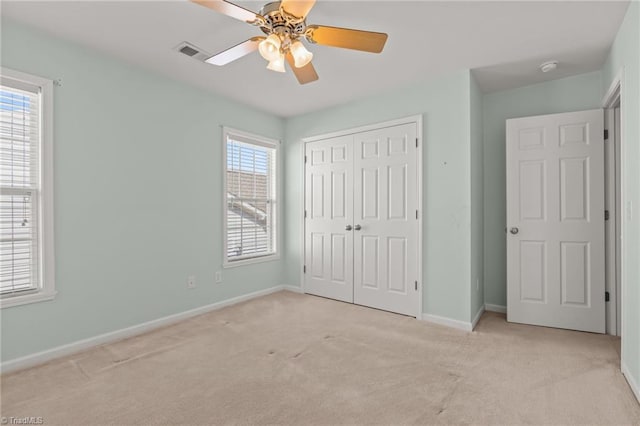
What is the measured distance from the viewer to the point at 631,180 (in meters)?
2.06

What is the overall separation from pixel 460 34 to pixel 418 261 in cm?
213

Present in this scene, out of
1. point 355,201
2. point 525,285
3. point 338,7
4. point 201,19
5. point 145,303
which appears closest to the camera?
point 338,7

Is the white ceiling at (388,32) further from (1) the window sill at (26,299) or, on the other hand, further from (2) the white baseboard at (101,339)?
(2) the white baseboard at (101,339)

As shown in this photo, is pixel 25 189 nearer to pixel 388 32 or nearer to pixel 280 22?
pixel 280 22

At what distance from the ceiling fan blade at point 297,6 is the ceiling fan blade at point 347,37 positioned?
13 cm

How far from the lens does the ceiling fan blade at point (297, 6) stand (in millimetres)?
1623

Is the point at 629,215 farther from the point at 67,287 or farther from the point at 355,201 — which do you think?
the point at 67,287

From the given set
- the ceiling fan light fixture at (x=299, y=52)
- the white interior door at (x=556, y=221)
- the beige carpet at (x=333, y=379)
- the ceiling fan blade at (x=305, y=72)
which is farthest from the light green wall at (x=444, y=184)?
the ceiling fan light fixture at (x=299, y=52)

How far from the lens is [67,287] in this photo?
99.0 inches

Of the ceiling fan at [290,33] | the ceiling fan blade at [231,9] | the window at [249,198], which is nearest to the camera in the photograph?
the ceiling fan blade at [231,9]

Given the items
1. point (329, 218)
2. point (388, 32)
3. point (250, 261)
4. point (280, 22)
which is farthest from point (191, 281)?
point (388, 32)

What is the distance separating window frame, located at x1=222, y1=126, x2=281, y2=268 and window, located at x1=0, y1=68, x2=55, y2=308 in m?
1.62

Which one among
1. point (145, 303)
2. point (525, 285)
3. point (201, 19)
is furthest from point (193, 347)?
point (525, 285)

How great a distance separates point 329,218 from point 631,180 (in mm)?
2862
